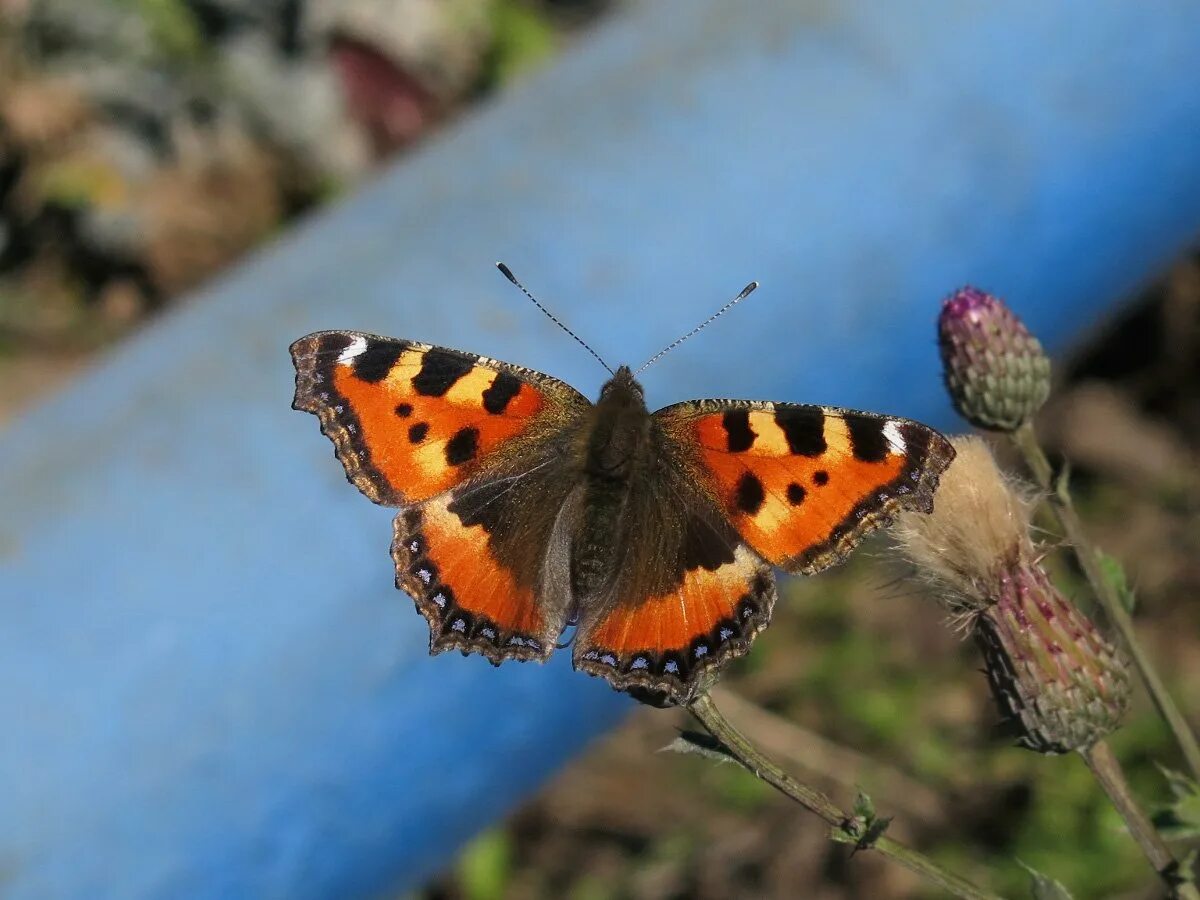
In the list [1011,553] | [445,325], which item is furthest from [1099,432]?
[1011,553]

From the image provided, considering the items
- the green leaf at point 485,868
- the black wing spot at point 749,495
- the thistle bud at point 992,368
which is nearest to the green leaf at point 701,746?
the black wing spot at point 749,495

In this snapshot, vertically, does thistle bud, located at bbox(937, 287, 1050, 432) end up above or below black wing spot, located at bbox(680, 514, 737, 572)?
below

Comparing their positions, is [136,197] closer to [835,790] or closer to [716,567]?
[835,790]

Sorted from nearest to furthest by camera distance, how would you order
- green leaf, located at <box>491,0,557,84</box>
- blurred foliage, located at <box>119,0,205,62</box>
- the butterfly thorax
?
the butterfly thorax → blurred foliage, located at <box>119,0,205,62</box> → green leaf, located at <box>491,0,557,84</box>

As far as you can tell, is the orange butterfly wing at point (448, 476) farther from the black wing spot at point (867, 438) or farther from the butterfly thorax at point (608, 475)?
the black wing spot at point (867, 438)

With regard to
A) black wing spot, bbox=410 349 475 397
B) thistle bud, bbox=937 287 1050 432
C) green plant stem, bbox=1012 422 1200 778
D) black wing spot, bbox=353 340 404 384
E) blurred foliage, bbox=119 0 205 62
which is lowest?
green plant stem, bbox=1012 422 1200 778

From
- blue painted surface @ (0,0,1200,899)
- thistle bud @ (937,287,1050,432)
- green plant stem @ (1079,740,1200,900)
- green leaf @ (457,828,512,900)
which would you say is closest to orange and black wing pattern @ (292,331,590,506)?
thistle bud @ (937,287,1050,432)

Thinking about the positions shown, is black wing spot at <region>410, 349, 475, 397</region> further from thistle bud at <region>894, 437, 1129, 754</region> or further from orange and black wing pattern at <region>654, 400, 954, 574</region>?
thistle bud at <region>894, 437, 1129, 754</region>
